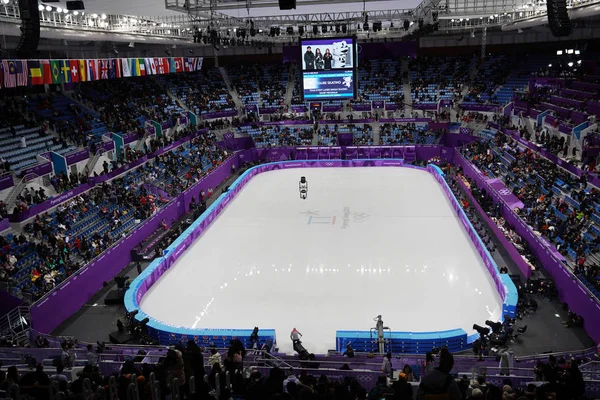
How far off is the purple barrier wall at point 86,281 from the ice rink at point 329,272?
222 centimetres

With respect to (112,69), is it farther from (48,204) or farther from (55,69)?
(48,204)

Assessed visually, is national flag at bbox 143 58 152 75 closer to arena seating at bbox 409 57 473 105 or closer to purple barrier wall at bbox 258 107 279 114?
purple barrier wall at bbox 258 107 279 114

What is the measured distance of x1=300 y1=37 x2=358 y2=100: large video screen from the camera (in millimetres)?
29703

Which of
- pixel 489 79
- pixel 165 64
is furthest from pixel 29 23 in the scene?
pixel 489 79

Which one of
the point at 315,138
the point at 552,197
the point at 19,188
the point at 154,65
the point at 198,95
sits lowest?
the point at 552,197

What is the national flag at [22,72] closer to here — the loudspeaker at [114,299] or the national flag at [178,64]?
the loudspeaker at [114,299]

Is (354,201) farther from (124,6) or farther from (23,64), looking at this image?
(23,64)

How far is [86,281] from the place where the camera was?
17.6m

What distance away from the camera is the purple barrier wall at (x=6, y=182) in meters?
20.4

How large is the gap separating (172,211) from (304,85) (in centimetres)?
1198

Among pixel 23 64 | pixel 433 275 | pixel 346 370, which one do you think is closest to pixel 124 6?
pixel 23 64

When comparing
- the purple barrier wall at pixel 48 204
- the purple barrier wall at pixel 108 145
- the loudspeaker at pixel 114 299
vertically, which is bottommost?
the loudspeaker at pixel 114 299

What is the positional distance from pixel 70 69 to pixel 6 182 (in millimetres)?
8985

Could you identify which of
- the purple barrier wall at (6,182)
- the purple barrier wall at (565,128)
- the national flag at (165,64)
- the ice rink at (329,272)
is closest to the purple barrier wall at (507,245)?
the ice rink at (329,272)
